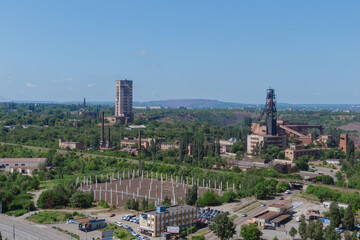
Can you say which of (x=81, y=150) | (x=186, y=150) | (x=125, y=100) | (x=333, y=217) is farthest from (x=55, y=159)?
(x=125, y=100)

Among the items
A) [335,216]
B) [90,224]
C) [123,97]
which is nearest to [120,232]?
[90,224]

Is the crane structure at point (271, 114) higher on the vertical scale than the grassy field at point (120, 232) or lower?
higher

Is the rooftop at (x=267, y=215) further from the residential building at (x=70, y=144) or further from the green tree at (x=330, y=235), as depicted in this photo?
the residential building at (x=70, y=144)

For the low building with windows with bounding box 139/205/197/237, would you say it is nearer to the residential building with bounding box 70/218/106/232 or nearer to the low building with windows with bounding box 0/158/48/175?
the residential building with bounding box 70/218/106/232

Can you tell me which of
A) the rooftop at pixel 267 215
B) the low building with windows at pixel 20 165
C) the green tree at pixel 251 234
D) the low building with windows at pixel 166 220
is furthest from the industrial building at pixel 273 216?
the low building with windows at pixel 20 165

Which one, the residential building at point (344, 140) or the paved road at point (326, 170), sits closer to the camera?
the paved road at point (326, 170)
